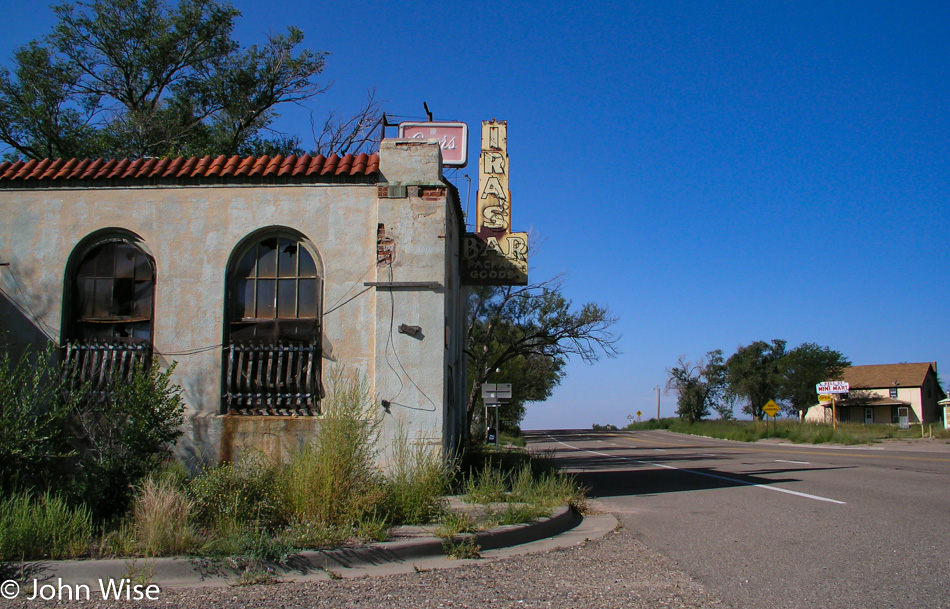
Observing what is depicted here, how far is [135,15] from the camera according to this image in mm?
24312

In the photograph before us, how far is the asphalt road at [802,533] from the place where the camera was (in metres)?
5.46

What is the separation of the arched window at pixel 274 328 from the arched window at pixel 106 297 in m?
1.25

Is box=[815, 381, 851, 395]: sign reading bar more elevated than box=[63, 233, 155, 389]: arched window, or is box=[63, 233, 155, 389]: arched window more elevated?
box=[63, 233, 155, 389]: arched window

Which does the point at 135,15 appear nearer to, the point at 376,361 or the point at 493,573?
the point at 376,361

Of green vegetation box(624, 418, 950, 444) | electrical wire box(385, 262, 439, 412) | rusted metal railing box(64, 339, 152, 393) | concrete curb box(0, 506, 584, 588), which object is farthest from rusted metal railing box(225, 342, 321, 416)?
green vegetation box(624, 418, 950, 444)

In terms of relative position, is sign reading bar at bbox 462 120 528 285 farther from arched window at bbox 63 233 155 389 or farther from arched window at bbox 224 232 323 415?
arched window at bbox 63 233 155 389

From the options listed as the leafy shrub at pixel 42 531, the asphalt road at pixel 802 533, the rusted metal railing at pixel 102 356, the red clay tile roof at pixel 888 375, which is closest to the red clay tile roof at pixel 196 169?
the rusted metal railing at pixel 102 356

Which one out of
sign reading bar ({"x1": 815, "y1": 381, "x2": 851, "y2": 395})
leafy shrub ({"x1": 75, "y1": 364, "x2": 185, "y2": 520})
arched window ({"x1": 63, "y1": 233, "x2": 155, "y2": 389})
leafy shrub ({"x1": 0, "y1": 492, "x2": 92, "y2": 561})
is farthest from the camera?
sign reading bar ({"x1": 815, "y1": 381, "x2": 851, "y2": 395})

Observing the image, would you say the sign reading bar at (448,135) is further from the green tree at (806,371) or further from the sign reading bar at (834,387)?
the green tree at (806,371)

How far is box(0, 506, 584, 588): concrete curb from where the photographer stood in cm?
555

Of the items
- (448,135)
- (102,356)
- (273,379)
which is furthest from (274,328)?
(448,135)

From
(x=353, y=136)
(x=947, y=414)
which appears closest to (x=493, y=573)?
(x=353, y=136)

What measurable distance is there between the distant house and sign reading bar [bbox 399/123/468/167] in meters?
56.7

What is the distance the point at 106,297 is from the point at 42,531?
458 cm
